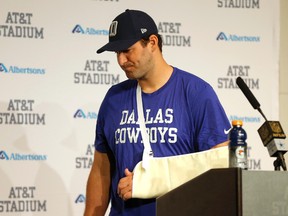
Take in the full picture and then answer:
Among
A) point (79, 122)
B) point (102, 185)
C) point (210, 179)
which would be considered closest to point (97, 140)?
point (102, 185)

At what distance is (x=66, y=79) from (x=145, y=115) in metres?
1.53

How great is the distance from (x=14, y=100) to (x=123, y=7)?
1.01 metres

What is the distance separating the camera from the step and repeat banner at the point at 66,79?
4.48 metres

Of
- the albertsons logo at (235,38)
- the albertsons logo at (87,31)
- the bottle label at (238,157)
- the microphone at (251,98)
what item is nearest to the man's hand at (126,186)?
the microphone at (251,98)

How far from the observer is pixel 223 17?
4.98 m

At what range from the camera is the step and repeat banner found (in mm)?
4484

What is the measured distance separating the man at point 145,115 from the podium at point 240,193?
1032 millimetres

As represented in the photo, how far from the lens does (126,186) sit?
3.04m

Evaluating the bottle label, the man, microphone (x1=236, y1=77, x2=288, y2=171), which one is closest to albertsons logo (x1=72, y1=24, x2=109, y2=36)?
the man

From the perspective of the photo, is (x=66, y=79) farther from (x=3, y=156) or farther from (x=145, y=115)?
(x=145, y=115)

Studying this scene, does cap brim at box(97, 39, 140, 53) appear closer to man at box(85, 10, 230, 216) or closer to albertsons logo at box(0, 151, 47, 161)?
man at box(85, 10, 230, 216)

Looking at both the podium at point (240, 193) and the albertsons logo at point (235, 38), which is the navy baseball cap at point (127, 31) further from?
the albertsons logo at point (235, 38)

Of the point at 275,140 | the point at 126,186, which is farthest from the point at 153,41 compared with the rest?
the point at 275,140

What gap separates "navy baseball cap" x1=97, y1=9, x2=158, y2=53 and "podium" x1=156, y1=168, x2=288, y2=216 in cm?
128
